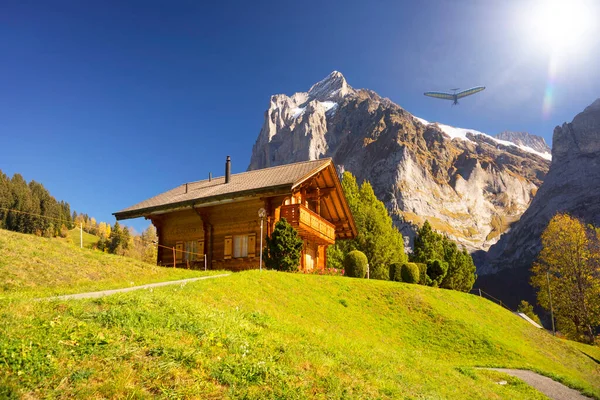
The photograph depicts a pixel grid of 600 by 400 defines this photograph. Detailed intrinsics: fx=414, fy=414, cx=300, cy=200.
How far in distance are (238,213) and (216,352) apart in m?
21.0

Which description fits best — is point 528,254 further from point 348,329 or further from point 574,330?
point 348,329

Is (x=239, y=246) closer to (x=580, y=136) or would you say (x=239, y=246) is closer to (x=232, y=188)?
(x=232, y=188)

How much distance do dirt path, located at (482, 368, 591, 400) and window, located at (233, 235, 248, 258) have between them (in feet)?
53.4

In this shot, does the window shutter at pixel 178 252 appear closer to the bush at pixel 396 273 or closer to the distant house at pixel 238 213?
the distant house at pixel 238 213

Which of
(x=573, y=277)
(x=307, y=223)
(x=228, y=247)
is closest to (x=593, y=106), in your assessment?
(x=573, y=277)

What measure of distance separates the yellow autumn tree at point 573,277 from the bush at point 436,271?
12.1 m

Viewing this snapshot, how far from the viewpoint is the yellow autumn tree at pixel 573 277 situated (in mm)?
40188

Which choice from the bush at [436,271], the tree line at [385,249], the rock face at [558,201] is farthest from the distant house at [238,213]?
the rock face at [558,201]

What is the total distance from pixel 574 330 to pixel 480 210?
412 ft

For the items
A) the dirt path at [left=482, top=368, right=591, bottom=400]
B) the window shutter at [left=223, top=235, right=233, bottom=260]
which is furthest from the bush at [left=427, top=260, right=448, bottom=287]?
the dirt path at [left=482, top=368, right=591, bottom=400]

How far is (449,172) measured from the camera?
165 meters

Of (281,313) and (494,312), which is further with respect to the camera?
(494,312)

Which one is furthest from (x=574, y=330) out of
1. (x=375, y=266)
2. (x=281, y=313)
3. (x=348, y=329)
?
(x=281, y=313)

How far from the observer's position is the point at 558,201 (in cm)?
11862
